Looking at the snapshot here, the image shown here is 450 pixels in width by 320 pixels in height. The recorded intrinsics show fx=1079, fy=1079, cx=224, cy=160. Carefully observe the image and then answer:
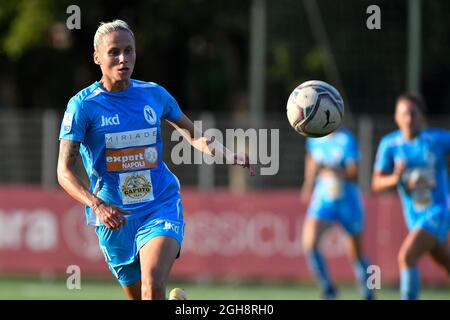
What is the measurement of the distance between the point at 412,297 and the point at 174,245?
424 cm

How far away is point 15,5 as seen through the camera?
24172 millimetres

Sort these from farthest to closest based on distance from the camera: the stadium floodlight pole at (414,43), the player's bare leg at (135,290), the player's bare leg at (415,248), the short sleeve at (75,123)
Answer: the stadium floodlight pole at (414,43)
the player's bare leg at (415,248)
the player's bare leg at (135,290)
the short sleeve at (75,123)

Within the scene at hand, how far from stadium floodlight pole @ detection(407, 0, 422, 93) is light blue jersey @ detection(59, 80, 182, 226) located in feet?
31.0

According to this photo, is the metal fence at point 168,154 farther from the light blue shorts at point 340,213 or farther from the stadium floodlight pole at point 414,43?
the light blue shorts at point 340,213

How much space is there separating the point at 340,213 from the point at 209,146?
6317mm

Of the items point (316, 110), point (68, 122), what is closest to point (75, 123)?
point (68, 122)

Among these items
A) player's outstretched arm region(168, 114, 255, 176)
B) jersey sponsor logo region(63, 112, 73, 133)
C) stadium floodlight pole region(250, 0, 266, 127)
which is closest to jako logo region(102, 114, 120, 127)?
jersey sponsor logo region(63, 112, 73, 133)

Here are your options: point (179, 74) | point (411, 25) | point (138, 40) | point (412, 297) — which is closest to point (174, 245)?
point (412, 297)

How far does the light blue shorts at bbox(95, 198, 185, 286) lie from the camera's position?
7758 millimetres

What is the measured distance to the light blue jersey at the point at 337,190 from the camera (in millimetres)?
14219

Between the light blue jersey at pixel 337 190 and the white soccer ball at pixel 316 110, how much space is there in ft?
Answer: 18.8

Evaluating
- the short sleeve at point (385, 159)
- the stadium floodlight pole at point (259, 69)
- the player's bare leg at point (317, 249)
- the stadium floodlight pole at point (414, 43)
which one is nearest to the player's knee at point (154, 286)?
the short sleeve at point (385, 159)

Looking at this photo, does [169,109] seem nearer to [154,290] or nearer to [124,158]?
[124,158]

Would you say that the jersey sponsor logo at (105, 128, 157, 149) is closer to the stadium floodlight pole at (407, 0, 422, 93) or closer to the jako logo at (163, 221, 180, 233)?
the jako logo at (163, 221, 180, 233)
